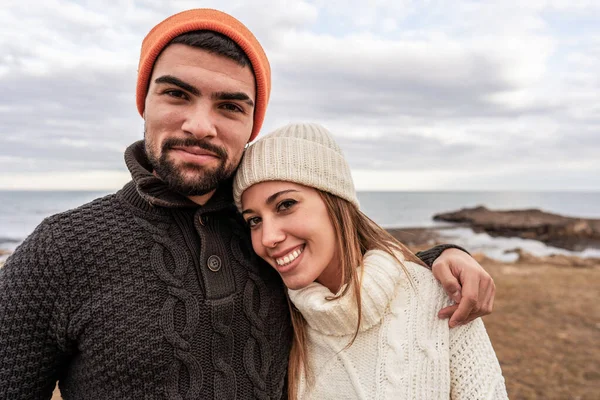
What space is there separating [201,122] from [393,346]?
1444mm

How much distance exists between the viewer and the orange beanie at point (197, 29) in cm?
193

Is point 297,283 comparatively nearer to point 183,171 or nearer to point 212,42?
point 183,171

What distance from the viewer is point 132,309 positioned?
169 cm

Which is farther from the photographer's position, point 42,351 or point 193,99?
point 193,99

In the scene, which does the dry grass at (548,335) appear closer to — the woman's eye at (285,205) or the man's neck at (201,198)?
the woman's eye at (285,205)

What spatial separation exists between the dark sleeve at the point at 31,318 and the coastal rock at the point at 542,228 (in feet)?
93.8

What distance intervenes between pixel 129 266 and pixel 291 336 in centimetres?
99

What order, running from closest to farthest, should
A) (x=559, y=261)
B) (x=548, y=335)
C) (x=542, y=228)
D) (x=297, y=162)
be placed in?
(x=297, y=162), (x=548, y=335), (x=559, y=261), (x=542, y=228)

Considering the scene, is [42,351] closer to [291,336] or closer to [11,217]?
[291,336]

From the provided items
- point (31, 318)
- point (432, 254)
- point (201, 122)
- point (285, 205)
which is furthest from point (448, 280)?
point (31, 318)

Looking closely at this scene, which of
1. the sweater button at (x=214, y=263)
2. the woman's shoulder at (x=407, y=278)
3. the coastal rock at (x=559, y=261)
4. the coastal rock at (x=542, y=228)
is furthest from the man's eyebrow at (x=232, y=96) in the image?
the coastal rock at (x=542, y=228)

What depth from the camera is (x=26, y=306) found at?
5.20ft

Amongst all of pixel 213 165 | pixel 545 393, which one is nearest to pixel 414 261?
pixel 213 165

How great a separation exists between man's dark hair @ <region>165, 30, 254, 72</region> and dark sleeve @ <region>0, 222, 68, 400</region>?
3.53ft
